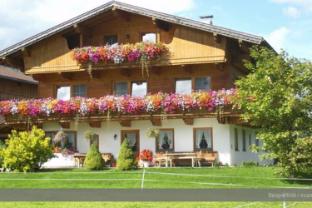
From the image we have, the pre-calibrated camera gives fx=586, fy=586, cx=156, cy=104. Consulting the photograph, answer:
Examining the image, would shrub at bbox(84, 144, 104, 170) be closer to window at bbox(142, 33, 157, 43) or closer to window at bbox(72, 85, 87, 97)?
window at bbox(72, 85, 87, 97)

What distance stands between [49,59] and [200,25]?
8.55 metres

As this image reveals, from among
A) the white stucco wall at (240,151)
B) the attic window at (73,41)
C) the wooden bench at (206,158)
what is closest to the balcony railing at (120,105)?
the wooden bench at (206,158)

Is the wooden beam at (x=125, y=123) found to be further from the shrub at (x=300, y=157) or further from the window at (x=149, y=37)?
the shrub at (x=300, y=157)

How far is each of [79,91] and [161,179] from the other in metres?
11.7

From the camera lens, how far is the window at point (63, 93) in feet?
103

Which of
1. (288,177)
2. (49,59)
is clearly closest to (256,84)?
(288,177)

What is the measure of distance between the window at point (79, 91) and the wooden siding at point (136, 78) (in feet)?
0.69

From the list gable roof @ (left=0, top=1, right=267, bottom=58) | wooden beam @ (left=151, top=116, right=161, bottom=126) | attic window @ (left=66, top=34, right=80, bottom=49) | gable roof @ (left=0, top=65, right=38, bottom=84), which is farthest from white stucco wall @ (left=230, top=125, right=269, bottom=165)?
gable roof @ (left=0, top=65, right=38, bottom=84)

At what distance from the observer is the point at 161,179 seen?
68.6 feet

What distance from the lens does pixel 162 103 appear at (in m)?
27.3

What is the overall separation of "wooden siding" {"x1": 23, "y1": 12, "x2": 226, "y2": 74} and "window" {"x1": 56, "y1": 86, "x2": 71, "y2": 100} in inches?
55.8

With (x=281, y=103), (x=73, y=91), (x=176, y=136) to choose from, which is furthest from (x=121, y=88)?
(x=281, y=103)

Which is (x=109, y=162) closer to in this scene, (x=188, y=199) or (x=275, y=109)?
(x=275, y=109)

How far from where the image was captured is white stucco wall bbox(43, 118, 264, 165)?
90.9 ft
